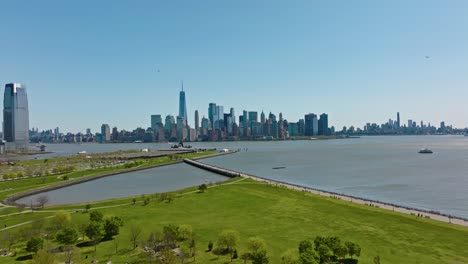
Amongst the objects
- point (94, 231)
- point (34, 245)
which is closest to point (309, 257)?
point (94, 231)

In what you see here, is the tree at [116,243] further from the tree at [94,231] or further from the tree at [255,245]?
the tree at [255,245]

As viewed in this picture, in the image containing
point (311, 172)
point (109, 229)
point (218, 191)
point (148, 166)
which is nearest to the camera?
point (109, 229)

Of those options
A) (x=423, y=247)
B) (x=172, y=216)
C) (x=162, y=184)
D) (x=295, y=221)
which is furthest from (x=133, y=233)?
(x=162, y=184)

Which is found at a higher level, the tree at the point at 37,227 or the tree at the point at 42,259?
the tree at the point at 42,259

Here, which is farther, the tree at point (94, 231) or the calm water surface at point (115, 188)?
the calm water surface at point (115, 188)

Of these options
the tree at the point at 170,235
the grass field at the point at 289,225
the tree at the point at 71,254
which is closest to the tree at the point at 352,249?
the grass field at the point at 289,225

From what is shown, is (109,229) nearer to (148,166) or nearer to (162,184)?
(162,184)

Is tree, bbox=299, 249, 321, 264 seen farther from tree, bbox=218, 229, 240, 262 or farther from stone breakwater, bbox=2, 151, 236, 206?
stone breakwater, bbox=2, 151, 236, 206

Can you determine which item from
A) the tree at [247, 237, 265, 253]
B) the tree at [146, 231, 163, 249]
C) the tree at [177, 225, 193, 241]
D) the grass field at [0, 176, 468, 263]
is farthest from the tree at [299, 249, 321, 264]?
the tree at [146, 231, 163, 249]

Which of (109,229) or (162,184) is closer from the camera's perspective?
(109,229)
